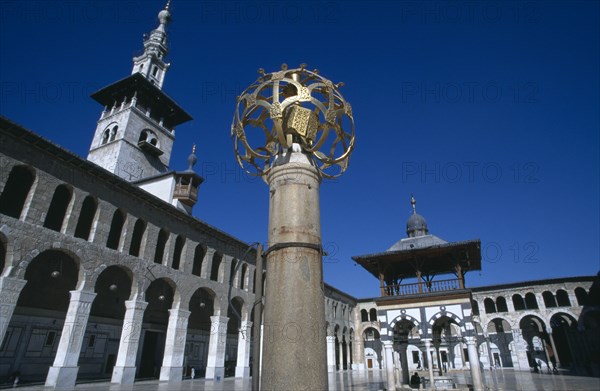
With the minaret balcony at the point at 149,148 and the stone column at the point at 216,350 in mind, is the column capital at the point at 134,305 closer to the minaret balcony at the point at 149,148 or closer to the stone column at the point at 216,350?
the stone column at the point at 216,350

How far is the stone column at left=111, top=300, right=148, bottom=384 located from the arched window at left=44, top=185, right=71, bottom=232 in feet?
15.2

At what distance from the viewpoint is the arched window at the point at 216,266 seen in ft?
70.5

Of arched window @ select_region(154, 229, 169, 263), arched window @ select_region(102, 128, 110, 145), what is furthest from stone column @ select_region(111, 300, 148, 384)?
arched window @ select_region(102, 128, 110, 145)

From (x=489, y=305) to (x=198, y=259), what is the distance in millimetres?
34486

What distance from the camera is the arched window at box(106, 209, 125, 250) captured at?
1628cm

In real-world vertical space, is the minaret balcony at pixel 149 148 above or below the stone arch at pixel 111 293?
above

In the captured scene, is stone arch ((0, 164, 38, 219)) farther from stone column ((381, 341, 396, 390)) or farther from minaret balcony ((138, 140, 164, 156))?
minaret balcony ((138, 140, 164, 156))

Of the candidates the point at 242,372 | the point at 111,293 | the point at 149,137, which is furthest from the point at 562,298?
the point at 149,137

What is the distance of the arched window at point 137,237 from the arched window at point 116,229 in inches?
28.4

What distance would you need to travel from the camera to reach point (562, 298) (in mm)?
35719

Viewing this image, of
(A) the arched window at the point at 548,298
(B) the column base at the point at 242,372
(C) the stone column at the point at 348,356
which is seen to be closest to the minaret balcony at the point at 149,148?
(B) the column base at the point at 242,372

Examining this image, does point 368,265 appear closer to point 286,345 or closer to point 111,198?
point 111,198

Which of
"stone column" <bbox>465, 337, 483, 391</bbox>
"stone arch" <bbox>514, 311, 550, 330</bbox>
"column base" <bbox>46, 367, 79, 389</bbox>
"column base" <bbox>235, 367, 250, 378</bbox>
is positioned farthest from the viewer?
"stone arch" <bbox>514, 311, 550, 330</bbox>

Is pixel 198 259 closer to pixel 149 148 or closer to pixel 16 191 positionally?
pixel 16 191
